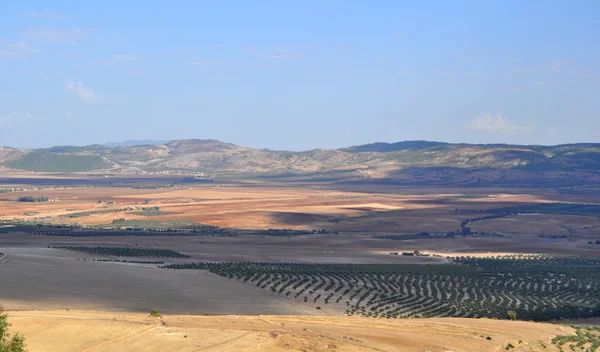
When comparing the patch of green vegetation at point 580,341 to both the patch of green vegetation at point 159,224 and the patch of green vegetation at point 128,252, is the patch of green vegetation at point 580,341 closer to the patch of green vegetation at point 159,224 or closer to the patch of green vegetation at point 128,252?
the patch of green vegetation at point 128,252

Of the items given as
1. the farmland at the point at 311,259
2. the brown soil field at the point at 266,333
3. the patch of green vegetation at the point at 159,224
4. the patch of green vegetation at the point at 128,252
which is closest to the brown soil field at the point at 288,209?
the farmland at the point at 311,259

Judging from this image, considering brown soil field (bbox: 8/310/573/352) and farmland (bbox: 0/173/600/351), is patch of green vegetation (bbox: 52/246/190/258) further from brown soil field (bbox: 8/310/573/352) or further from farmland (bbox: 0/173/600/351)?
brown soil field (bbox: 8/310/573/352)

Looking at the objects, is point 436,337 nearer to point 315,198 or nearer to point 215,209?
point 215,209

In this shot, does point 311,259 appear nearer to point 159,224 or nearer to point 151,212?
point 159,224

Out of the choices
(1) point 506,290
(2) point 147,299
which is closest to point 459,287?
(1) point 506,290

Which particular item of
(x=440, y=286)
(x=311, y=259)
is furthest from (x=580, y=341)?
(x=311, y=259)

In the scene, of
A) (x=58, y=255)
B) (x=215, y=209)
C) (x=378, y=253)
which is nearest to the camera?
(x=58, y=255)

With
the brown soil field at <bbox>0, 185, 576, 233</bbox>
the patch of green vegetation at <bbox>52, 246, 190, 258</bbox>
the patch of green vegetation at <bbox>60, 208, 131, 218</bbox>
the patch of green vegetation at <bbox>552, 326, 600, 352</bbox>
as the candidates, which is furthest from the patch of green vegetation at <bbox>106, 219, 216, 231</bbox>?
the patch of green vegetation at <bbox>552, 326, 600, 352</bbox>
